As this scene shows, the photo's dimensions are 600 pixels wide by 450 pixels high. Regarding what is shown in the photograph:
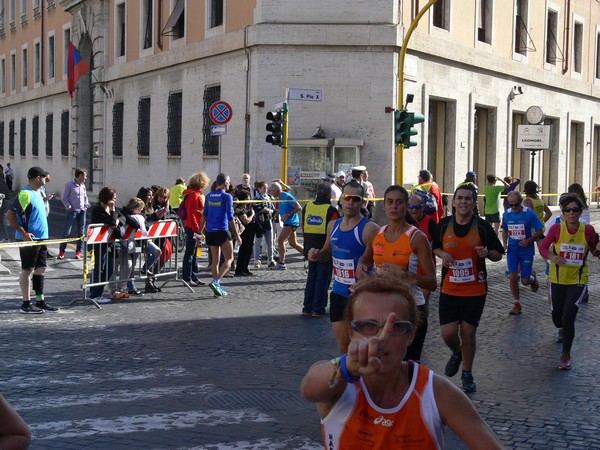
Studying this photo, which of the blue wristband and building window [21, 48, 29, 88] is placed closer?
the blue wristband

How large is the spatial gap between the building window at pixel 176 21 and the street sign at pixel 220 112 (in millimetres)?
9650

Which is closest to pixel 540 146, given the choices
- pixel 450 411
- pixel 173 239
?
pixel 173 239

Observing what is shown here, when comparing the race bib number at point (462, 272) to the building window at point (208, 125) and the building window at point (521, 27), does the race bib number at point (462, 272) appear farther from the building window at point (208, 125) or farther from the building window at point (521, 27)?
the building window at point (521, 27)

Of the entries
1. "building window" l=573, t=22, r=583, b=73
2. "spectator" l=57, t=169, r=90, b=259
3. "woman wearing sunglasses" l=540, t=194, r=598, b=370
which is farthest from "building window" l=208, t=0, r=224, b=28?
"woman wearing sunglasses" l=540, t=194, r=598, b=370

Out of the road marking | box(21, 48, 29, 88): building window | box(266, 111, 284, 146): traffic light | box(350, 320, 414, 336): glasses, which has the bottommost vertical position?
the road marking

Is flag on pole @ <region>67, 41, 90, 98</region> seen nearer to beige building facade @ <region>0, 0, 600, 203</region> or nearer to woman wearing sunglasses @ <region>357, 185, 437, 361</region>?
beige building facade @ <region>0, 0, 600, 203</region>

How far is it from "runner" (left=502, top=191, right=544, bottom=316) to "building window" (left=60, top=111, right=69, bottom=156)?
105 feet

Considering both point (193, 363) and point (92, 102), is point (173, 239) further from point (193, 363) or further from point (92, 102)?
point (92, 102)

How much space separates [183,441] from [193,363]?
2.56 metres

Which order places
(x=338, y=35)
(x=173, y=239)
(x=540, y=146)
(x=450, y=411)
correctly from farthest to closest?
(x=540, y=146) → (x=338, y=35) → (x=173, y=239) → (x=450, y=411)

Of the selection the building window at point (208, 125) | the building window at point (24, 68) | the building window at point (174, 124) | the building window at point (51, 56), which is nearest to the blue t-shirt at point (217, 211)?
the building window at point (208, 125)

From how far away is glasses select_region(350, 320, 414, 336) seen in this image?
248 centimetres

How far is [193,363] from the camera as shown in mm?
8359

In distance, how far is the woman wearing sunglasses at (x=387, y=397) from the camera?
8.39 feet
